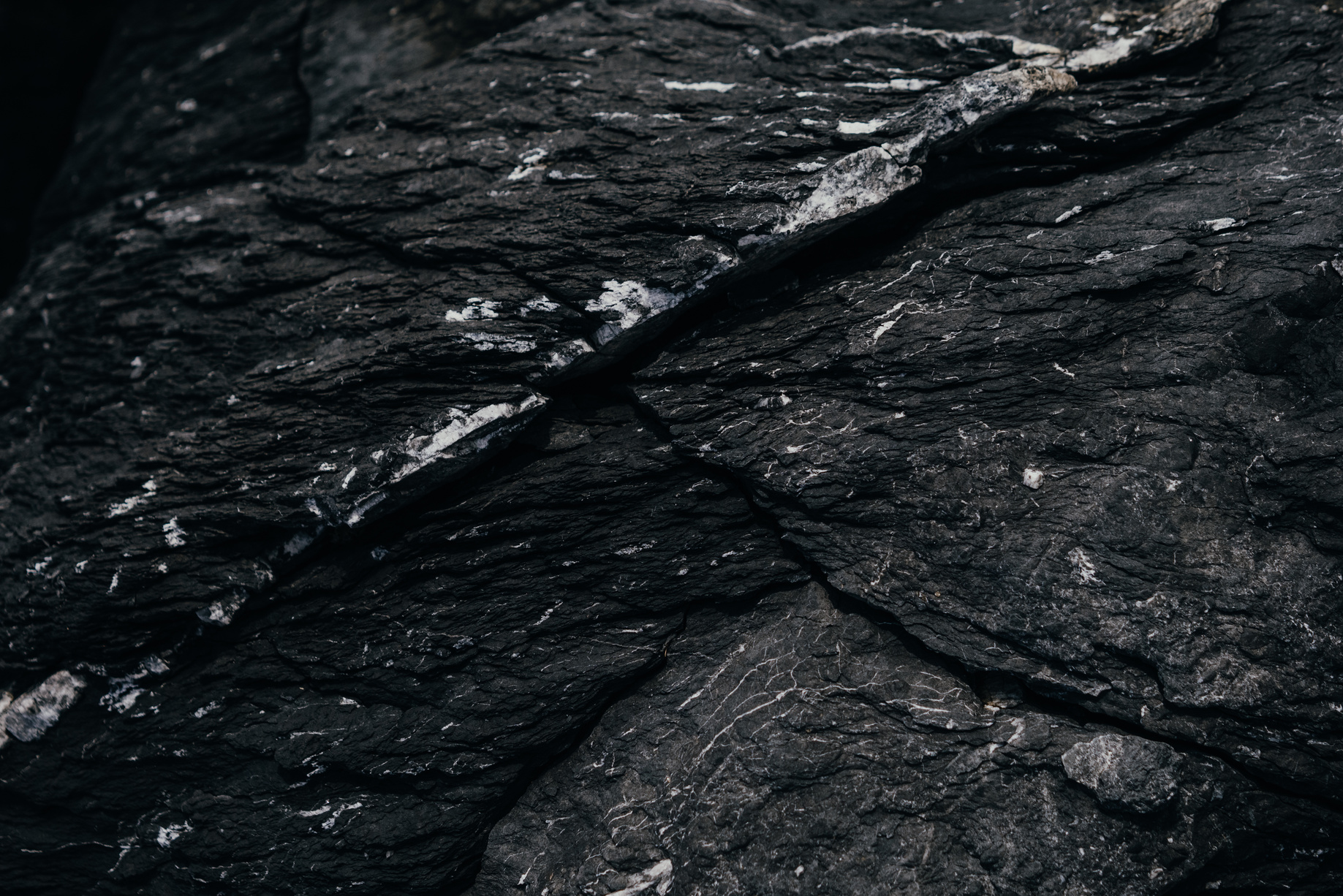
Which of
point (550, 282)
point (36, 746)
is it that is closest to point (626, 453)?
point (550, 282)

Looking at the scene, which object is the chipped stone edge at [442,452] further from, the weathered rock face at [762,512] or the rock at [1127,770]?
the rock at [1127,770]

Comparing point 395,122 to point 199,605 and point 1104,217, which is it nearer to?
point 199,605

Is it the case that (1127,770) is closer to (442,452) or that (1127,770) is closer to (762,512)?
(762,512)

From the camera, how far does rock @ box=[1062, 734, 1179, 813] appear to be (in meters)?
3.37

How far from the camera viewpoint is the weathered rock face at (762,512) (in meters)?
3.55

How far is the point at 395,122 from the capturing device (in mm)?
5094

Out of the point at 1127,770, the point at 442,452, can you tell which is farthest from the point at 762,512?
the point at 1127,770

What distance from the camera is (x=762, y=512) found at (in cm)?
417

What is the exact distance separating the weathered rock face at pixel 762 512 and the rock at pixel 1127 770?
2cm

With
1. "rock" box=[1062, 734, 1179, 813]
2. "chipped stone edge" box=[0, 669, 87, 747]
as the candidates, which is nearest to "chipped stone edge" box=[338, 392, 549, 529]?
"chipped stone edge" box=[0, 669, 87, 747]

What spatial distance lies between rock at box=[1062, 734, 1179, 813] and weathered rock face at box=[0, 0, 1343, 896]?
2cm

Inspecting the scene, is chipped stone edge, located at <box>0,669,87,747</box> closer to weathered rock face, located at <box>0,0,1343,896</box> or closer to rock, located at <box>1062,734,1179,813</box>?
weathered rock face, located at <box>0,0,1343,896</box>

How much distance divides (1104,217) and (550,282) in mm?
3031

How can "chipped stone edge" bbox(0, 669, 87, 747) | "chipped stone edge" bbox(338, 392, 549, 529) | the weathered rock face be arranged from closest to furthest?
the weathered rock face → "chipped stone edge" bbox(338, 392, 549, 529) → "chipped stone edge" bbox(0, 669, 87, 747)
